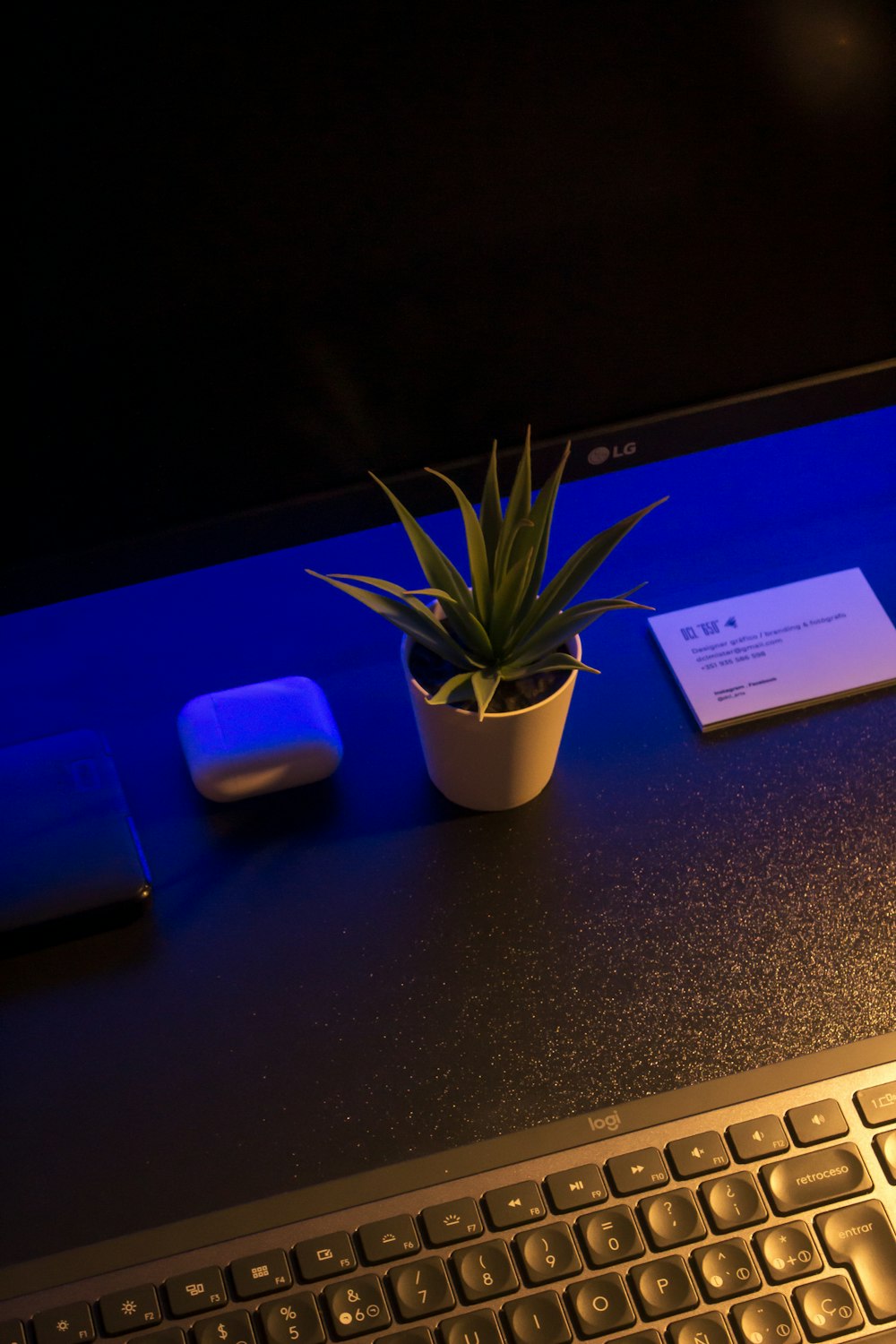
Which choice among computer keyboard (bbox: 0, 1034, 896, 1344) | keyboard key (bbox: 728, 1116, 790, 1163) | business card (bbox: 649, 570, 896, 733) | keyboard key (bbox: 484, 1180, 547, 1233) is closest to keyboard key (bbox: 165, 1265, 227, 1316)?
computer keyboard (bbox: 0, 1034, 896, 1344)

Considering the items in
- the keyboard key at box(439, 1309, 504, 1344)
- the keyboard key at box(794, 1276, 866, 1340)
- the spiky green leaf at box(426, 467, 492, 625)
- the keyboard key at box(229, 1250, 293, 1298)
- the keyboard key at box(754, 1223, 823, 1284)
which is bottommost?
the keyboard key at box(794, 1276, 866, 1340)

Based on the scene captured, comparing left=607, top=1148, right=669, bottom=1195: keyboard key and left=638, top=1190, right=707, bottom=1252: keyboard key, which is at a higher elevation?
left=607, top=1148, right=669, bottom=1195: keyboard key

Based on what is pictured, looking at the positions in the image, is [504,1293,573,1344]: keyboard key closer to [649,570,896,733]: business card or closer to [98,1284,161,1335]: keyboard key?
[98,1284,161,1335]: keyboard key

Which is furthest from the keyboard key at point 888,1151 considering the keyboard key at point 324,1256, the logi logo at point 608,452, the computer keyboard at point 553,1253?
the logi logo at point 608,452

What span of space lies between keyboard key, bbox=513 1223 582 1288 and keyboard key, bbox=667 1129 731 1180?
51 mm

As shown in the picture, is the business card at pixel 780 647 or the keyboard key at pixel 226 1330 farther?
the business card at pixel 780 647

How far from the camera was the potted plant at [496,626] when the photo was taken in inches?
21.0

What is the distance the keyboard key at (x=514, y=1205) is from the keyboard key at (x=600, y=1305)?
0.03 meters

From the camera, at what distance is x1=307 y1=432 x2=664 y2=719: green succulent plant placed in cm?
53

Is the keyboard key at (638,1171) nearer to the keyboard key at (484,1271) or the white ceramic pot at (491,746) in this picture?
the keyboard key at (484,1271)

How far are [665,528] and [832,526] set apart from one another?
0.09 meters

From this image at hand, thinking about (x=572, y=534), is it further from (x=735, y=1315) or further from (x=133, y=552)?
(x=735, y=1315)

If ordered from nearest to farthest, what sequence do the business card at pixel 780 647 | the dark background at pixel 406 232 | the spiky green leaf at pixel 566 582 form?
the dark background at pixel 406 232 → the spiky green leaf at pixel 566 582 → the business card at pixel 780 647

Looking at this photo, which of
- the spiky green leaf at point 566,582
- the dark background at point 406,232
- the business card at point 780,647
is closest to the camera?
the dark background at point 406,232
